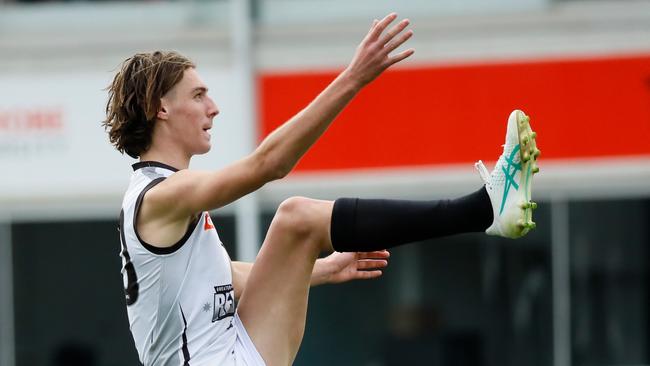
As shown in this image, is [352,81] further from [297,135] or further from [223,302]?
[223,302]

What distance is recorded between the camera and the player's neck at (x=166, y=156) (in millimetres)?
4855

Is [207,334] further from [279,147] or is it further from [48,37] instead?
[48,37]

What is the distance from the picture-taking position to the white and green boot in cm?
453

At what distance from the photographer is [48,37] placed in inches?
477

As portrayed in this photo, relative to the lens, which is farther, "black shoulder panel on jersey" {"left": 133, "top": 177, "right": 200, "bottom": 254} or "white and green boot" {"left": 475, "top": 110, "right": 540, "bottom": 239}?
"black shoulder panel on jersey" {"left": 133, "top": 177, "right": 200, "bottom": 254}

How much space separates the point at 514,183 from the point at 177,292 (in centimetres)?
132

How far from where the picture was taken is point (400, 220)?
455cm

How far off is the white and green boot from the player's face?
1.05m

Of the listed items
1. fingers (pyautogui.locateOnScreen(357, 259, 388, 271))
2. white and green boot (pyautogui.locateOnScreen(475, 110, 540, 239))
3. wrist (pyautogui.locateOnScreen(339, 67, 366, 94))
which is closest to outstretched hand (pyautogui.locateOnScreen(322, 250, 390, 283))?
fingers (pyautogui.locateOnScreen(357, 259, 388, 271))

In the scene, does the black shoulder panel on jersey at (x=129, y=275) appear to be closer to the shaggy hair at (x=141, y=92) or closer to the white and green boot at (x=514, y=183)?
the shaggy hair at (x=141, y=92)

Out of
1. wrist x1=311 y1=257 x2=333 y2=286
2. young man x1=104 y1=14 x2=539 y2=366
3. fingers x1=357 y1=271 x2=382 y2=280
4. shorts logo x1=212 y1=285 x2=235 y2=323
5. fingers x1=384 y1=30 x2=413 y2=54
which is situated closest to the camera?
fingers x1=384 y1=30 x2=413 y2=54

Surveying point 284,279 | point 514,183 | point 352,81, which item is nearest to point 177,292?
point 284,279

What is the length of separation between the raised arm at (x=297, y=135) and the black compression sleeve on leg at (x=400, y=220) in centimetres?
40

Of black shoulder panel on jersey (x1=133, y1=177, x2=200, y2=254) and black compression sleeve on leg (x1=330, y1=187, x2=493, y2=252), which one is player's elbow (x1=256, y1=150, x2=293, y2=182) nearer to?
black compression sleeve on leg (x1=330, y1=187, x2=493, y2=252)
